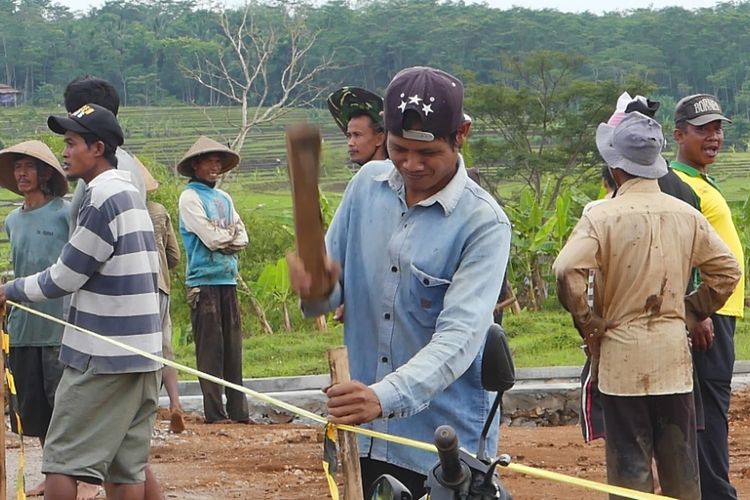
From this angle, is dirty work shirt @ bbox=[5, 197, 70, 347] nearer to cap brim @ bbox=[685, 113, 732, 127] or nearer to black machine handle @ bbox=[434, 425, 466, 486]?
cap brim @ bbox=[685, 113, 732, 127]

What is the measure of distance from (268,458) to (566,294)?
338 cm

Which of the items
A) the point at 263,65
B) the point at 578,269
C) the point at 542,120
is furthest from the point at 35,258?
the point at 542,120

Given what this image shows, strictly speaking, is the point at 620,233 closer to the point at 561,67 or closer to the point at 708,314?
the point at 708,314

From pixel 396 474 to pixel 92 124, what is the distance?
2.57 meters

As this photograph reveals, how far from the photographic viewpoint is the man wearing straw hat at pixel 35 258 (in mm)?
6855

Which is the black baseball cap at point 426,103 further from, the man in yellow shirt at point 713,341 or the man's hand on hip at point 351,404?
the man in yellow shirt at point 713,341

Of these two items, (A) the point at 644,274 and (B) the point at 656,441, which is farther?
(B) the point at 656,441

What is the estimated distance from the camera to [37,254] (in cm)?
700

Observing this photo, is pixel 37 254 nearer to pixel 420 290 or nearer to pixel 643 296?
pixel 643 296

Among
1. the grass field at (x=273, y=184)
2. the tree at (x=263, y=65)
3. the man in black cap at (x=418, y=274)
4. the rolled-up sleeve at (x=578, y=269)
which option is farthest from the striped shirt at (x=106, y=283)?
the tree at (x=263, y=65)

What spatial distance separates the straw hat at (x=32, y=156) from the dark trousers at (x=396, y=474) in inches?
143

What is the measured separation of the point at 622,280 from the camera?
5.48 m

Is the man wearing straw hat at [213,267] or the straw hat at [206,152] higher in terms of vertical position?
the straw hat at [206,152]

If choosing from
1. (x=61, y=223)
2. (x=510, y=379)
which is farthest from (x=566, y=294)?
(x=61, y=223)
